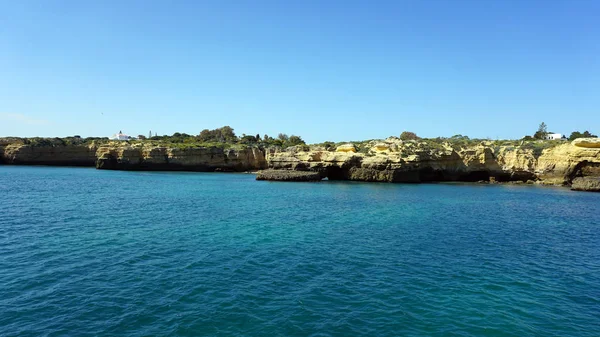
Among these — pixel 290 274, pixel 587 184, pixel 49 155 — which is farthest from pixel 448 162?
pixel 49 155

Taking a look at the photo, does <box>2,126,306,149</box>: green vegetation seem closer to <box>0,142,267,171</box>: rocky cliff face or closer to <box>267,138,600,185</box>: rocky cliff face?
<box>0,142,267,171</box>: rocky cliff face

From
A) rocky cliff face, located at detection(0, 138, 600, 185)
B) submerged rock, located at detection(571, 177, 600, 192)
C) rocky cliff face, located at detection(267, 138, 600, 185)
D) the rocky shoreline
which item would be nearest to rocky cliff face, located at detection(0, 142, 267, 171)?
the rocky shoreline

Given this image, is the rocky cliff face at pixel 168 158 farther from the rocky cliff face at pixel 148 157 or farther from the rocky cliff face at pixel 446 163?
the rocky cliff face at pixel 446 163

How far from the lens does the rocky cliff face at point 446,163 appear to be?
224 ft

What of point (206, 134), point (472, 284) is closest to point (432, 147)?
point (472, 284)

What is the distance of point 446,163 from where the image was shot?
74250 mm

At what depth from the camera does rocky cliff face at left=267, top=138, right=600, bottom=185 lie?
6825cm

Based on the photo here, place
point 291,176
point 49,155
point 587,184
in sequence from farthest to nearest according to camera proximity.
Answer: point 49,155
point 291,176
point 587,184

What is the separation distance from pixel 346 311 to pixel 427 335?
8.95ft

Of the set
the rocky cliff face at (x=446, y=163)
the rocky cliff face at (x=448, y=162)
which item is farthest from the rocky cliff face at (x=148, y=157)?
the rocky cliff face at (x=446, y=163)

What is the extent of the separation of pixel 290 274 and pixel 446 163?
6516cm

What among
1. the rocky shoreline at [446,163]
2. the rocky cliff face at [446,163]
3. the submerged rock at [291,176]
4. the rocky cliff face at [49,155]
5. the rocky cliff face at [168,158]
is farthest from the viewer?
the rocky cliff face at [49,155]

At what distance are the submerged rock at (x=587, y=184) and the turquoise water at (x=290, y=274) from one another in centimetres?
3207

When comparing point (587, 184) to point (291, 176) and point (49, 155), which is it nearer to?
point (291, 176)
